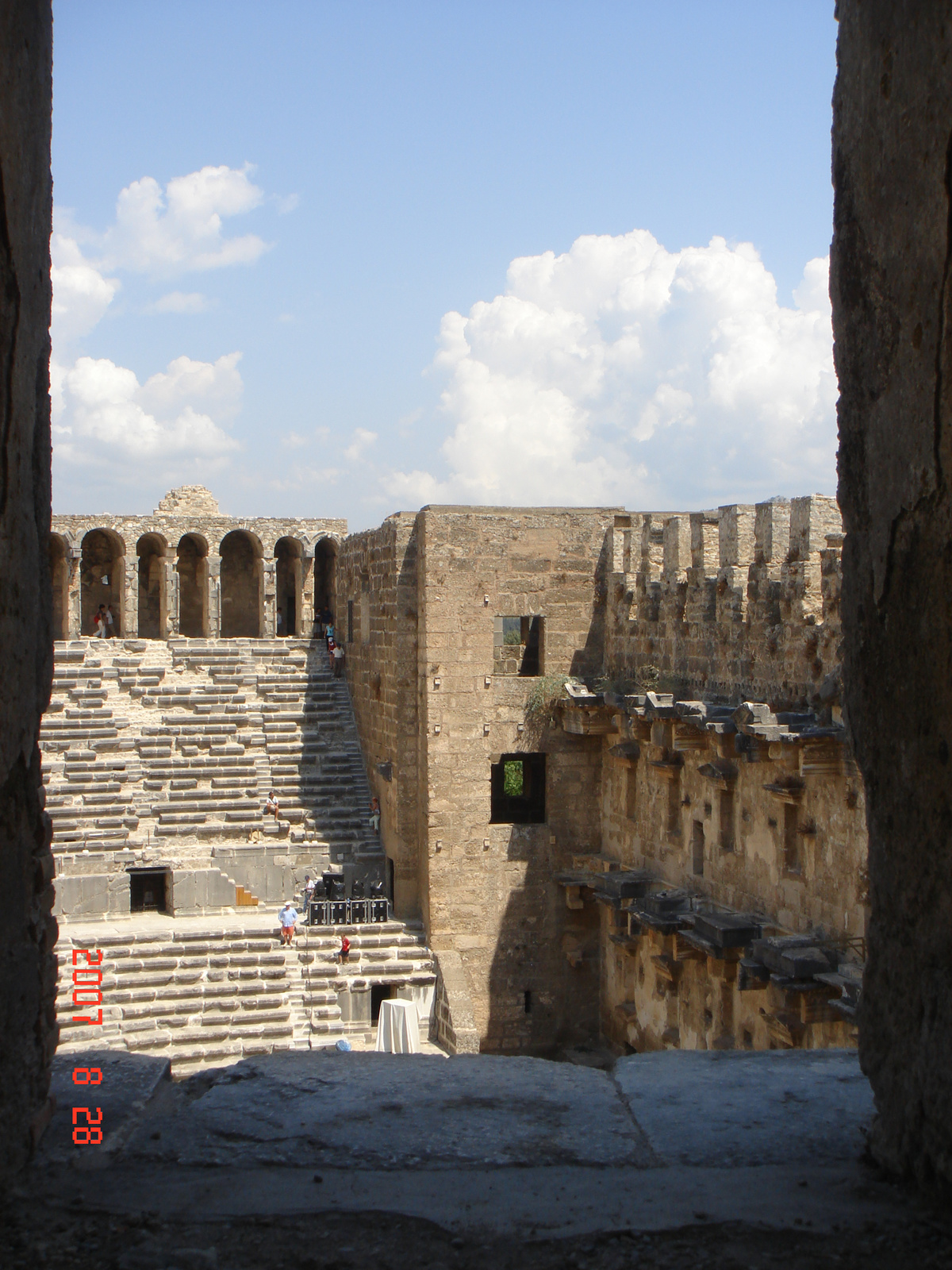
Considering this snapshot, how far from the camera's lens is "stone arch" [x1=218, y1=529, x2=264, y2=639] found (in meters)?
33.1

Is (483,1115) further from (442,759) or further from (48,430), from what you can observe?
(442,759)

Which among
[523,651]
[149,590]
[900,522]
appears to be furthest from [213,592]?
[900,522]

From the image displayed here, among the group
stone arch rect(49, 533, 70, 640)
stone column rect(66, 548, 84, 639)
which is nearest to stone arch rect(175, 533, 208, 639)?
stone arch rect(49, 533, 70, 640)

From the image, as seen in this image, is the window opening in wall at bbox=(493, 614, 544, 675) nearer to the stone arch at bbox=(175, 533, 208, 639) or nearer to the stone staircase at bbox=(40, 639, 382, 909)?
the stone staircase at bbox=(40, 639, 382, 909)

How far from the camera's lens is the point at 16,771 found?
292 cm

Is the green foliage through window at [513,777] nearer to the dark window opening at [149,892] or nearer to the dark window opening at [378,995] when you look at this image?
the dark window opening at [378,995]

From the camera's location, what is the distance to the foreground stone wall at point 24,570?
2.75 m

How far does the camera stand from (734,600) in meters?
13.8

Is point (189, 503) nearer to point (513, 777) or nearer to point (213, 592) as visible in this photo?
point (213, 592)

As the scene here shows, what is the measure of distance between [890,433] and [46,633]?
2.13 meters

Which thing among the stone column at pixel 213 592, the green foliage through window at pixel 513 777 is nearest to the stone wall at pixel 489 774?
the green foliage through window at pixel 513 777

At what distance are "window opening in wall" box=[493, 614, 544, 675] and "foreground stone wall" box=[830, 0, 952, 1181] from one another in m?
14.7

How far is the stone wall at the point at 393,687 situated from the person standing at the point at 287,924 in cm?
183

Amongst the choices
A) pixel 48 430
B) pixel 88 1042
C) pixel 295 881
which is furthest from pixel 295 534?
pixel 48 430
